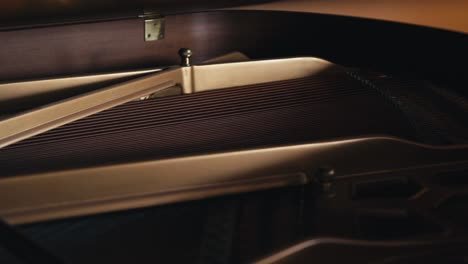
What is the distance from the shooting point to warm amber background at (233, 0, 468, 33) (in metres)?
1.98

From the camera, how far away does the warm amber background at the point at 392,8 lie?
1.98 meters

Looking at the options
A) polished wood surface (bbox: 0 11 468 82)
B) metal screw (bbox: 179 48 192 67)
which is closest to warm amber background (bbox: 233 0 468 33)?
polished wood surface (bbox: 0 11 468 82)

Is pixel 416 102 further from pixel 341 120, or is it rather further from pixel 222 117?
pixel 222 117

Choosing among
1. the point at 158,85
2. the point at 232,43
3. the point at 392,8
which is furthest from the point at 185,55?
the point at 392,8

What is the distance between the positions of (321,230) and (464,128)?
2.12ft

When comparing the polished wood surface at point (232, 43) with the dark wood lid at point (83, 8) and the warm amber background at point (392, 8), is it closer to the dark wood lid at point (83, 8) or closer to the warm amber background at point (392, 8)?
the warm amber background at point (392, 8)

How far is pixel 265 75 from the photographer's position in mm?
1814

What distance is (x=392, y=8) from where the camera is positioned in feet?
6.68

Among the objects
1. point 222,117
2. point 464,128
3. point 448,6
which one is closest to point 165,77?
point 222,117

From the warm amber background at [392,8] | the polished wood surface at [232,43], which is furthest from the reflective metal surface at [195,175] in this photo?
the warm amber background at [392,8]

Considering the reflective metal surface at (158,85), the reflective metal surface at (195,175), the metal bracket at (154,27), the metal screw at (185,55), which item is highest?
the metal bracket at (154,27)

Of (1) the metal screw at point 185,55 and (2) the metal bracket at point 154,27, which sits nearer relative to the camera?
(1) the metal screw at point 185,55

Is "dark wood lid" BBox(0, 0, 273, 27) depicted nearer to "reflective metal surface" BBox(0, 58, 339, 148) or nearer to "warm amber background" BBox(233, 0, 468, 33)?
"reflective metal surface" BBox(0, 58, 339, 148)

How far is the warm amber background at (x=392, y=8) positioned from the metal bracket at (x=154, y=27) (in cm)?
33
